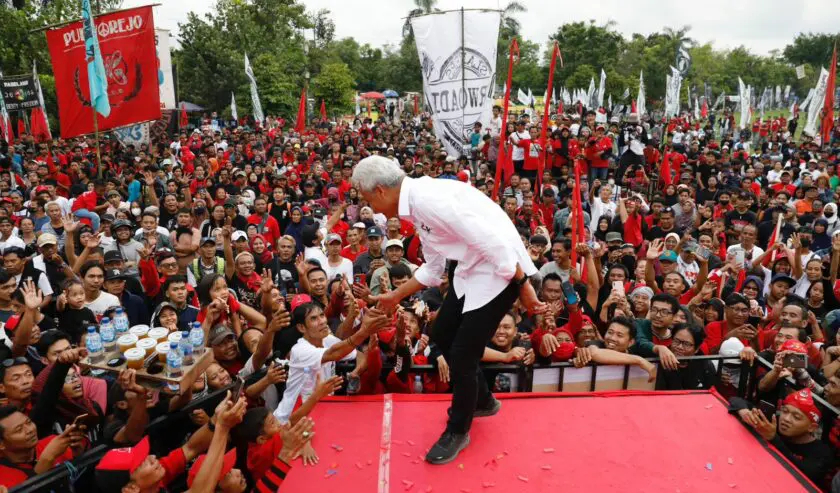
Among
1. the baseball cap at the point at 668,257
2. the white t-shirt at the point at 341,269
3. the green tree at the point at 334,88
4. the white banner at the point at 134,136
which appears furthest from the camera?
the green tree at the point at 334,88

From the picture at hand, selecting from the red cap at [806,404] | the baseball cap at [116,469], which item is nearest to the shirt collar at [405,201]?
the baseball cap at [116,469]

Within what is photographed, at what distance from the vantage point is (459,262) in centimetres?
301

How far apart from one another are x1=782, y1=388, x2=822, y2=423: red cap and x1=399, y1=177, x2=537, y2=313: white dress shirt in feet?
5.92

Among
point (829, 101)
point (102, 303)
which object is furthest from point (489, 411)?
point (829, 101)

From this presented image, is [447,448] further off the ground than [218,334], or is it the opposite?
[218,334]

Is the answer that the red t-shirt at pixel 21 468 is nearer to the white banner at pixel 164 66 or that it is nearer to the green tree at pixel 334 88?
the white banner at pixel 164 66

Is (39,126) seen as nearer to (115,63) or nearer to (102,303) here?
(115,63)

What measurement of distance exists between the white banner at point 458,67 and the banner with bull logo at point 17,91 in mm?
12300

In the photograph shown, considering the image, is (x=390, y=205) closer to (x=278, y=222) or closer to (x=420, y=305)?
(x=420, y=305)

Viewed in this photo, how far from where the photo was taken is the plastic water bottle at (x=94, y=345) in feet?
10.7

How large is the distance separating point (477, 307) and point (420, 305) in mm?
1710

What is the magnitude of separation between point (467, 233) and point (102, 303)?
404 cm

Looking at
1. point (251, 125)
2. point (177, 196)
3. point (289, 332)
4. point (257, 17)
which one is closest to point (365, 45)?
point (257, 17)

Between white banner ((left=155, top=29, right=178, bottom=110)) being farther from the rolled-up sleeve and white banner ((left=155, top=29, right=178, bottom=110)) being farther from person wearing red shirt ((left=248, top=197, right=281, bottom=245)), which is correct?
the rolled-up sleeve
